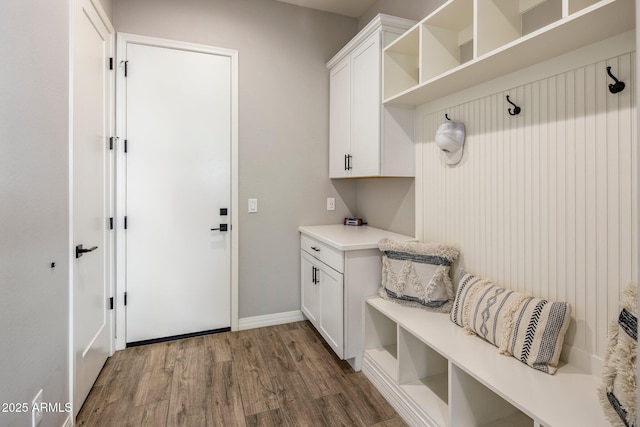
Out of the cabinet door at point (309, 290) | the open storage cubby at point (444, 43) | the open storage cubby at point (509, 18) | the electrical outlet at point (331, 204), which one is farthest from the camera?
the electrical outlet at point (331, 204)

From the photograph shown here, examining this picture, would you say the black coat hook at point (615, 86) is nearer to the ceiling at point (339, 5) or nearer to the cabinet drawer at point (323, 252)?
the cabinet drawer at point (323, 252)

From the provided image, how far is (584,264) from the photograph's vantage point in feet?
4.35

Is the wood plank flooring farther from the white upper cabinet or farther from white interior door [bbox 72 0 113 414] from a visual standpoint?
the white upper cabinet

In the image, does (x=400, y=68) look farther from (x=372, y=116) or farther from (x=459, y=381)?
(x=459, y=381)

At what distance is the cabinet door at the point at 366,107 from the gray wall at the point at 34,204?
176 centimetres

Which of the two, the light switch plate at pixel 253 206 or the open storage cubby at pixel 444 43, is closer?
the open storage cubby at pixel 444 43

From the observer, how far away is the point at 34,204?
1285 millimetres

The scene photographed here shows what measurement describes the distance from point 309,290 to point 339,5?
2.57 m

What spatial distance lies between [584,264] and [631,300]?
0.92 ft

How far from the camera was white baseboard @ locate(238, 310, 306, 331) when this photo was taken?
282cm

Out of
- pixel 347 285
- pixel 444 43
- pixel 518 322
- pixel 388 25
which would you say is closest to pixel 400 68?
pixel 388 25

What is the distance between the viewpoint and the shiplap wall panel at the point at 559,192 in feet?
3.96

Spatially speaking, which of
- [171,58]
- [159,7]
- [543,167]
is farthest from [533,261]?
[159,7]

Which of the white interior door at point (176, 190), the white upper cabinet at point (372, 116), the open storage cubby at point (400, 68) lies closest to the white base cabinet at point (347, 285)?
the white upper cabinet at point (372, 116)
